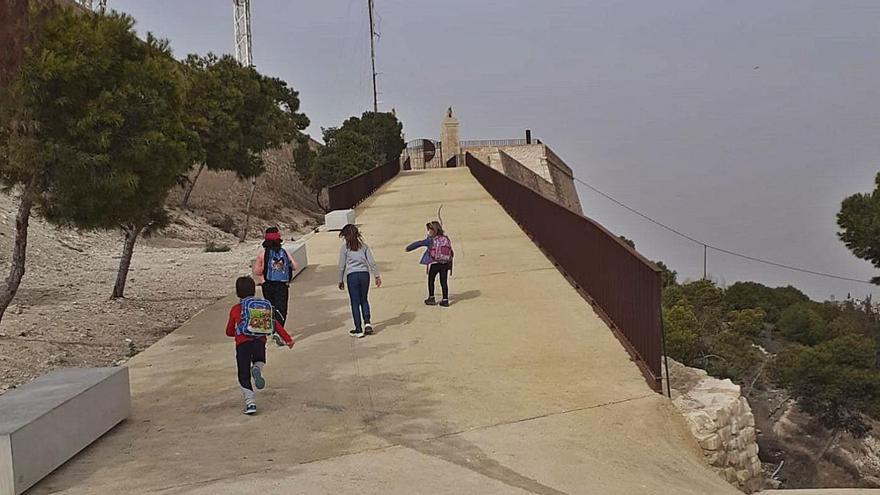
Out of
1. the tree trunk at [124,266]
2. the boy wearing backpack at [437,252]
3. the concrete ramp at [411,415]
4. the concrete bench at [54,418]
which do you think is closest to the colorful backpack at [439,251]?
the boy wearing backpack at [437,252]

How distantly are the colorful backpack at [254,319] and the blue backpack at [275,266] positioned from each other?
2253 mm

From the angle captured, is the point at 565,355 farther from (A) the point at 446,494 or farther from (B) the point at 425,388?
(A) the point at 446,494

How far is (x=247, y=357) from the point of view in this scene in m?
7.21

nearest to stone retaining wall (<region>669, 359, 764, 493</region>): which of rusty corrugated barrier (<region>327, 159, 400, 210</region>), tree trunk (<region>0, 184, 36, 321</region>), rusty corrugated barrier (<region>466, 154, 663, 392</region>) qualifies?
rusty corrugated barrier (<region>466, 154, 663, 392</region>)

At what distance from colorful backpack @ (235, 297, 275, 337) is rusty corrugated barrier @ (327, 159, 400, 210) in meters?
18.6

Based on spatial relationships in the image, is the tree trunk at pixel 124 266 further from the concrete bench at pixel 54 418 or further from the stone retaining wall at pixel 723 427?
the stone retaining wall at pixel 723 427

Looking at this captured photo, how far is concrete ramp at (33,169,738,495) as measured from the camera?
5844 millimetres

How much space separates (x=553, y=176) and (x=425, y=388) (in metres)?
49.4

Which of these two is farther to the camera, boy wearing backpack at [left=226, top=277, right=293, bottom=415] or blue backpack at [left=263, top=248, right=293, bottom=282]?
blue backpack at [left=263, top=248, right=293, bottom=282]

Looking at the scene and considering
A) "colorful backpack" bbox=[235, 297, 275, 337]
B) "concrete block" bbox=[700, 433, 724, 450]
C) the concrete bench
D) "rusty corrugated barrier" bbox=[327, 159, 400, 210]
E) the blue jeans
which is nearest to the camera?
the concrete bench

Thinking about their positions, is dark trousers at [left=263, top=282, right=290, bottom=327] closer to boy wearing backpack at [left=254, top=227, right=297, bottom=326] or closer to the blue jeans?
boy wearing backpack at [left=254, top=227, right=297, bottom=326]

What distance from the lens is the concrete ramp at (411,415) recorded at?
5.84 meters

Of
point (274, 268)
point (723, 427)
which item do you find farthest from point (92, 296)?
point (723, 427)

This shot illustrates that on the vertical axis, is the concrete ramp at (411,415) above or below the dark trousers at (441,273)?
below
